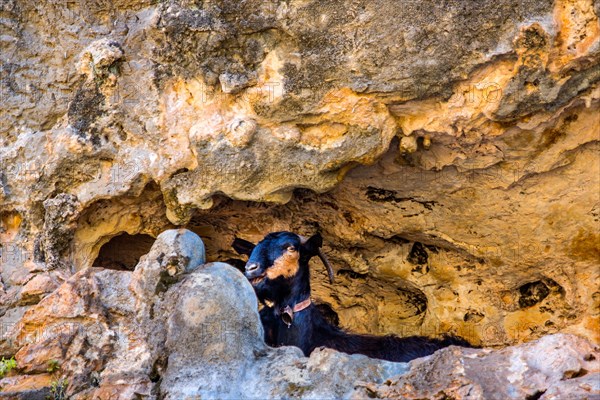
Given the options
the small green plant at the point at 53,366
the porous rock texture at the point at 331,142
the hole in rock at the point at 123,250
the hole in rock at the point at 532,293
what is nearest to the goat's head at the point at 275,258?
the porous rock texture at the point at 331,142

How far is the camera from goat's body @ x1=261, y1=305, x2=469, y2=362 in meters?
4.63

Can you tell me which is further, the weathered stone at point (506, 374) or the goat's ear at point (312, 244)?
the goat's ear at point (312, 244)

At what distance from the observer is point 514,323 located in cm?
495

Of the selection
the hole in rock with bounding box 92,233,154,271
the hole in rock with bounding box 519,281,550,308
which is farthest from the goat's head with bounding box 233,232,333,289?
the hole in rock with bounding box 519,281,550,308

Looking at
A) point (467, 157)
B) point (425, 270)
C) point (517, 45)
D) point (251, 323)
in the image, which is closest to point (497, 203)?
point (467, 157)

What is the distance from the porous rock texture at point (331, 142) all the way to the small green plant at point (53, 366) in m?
0.39

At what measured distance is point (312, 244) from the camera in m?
5.07

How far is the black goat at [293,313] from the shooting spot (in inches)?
185

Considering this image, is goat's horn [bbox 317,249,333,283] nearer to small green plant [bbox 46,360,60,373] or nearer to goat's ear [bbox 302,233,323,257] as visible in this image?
goat's ear [bbox 302,233,323,257]

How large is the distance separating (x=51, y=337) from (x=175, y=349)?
57 centimetres

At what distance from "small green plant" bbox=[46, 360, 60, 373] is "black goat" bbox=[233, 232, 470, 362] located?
4.67ft

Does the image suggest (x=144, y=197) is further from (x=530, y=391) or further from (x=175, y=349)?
(x=530, y=391)

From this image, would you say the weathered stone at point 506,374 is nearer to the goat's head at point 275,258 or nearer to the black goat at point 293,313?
the black goat at point 293,313

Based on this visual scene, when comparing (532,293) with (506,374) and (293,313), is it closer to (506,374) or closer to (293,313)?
(293,313)
